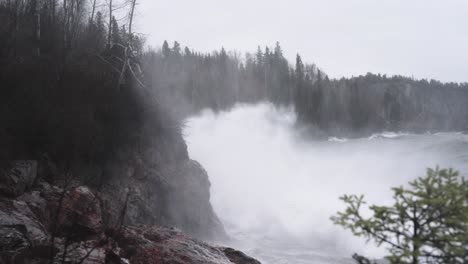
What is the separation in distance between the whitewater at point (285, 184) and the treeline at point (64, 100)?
526 cm

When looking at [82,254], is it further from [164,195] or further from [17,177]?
[164,195]

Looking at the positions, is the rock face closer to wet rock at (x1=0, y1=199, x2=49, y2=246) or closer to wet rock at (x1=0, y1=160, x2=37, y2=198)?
wet rock at (x1=0, y1=199, x2=49, y2=246)

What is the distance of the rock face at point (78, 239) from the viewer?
4.45 m

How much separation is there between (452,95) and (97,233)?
130525 millimetres

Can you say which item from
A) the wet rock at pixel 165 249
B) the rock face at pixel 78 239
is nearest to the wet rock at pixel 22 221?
the rock face at pixel 78 239

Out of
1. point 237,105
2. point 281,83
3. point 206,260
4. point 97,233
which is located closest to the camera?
point 97,233

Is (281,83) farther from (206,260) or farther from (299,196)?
(206,260)

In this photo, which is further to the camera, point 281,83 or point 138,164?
point 281,83

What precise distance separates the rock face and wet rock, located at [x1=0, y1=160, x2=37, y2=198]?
0.13 metres

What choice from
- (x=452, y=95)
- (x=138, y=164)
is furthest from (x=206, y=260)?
(x=452, y=95)

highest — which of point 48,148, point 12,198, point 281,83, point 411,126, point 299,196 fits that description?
point 281,83

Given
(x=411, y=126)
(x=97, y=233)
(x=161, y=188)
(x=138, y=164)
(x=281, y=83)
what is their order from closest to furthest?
(x=97, y=233), (x=138, y=164), (x=161, y=188), (x=281, y=83), (x=411, y=126)

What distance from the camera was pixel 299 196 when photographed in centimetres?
2266

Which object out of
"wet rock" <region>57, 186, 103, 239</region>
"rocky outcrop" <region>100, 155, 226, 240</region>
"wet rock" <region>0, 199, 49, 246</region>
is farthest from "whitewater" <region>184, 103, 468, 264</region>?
"wet rock" <region>0, 199, 49, 246</region>
